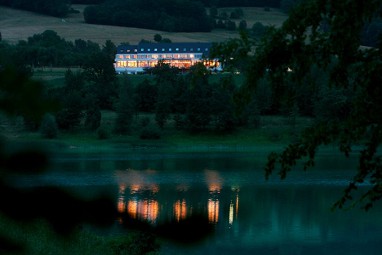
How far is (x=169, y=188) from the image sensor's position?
35.4 meters

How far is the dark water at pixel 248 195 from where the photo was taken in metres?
24.9

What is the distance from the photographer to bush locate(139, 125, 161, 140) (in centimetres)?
5697

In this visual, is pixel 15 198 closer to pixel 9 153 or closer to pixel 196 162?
pixel 9 153

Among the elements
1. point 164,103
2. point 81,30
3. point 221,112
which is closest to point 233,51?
point 221,112

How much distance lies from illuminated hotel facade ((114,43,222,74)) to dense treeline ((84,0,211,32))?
2716 cm

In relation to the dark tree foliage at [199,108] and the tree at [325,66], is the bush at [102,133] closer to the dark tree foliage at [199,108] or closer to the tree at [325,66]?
the dark tree foliage at [199,108]

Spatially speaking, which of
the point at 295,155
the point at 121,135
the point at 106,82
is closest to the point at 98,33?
the point at 106,82

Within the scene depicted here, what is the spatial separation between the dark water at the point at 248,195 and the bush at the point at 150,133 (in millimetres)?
4830

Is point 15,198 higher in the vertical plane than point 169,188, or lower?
higher

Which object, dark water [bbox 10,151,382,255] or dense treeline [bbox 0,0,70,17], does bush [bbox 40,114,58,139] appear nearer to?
dark water [bbox 10,151,382,255]

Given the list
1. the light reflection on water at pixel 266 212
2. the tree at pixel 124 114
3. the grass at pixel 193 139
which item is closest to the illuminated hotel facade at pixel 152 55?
the tree at pixel 124 114

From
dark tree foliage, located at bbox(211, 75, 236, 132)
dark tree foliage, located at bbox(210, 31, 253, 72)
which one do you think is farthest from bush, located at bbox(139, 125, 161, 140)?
dark tree foliage, located at bbox(210, 31, 253, 72)

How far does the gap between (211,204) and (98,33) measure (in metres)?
92.0

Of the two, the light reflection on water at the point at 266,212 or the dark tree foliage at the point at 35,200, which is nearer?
the dark tree foliage at the point at 35,200
